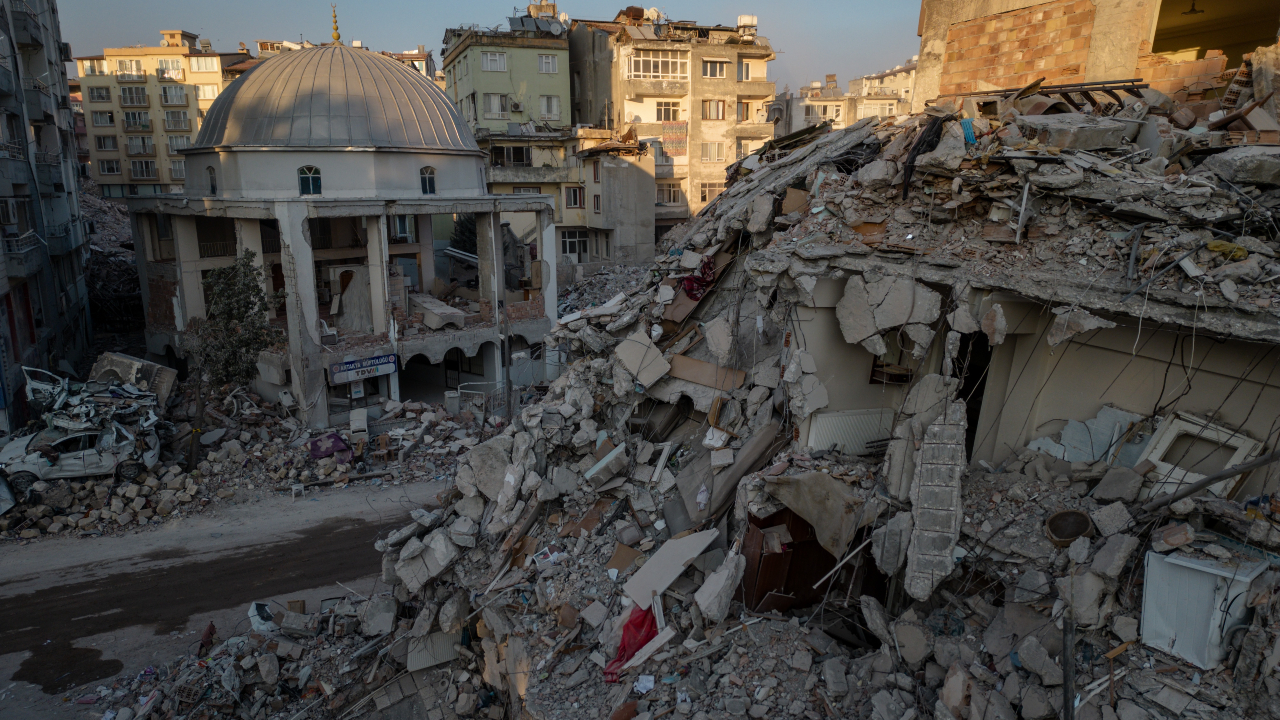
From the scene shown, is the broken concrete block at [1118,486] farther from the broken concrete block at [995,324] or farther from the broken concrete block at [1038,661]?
the broken concrete block at [1038,661]

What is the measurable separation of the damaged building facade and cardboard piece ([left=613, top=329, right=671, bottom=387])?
427 inches

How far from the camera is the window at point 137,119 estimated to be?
4984 centimetres

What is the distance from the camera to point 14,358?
1920cm

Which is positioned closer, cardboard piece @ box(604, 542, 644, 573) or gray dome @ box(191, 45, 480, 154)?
cardboard piece @ box(604, 542, 644, 573)

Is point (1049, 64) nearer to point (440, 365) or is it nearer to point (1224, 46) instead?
point (1224, 46)

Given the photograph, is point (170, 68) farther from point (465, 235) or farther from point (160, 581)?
point (160, 581)

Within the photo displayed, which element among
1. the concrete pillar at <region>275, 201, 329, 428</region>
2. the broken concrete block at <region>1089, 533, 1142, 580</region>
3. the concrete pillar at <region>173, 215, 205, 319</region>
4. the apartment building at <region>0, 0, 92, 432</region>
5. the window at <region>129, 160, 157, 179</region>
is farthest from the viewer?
the window at <region>129, 160, 157, 179</region>

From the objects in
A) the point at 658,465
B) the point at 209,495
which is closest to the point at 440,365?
the point at 209,495

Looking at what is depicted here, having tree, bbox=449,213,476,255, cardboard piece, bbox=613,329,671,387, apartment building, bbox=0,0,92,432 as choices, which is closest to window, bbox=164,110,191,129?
apartment building, bbox=0,0,92,432

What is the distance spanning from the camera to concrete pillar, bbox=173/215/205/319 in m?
23.1

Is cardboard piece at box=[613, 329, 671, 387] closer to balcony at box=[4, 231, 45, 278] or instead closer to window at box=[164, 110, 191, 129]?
balcony at box=[4, 231, 45, 278]

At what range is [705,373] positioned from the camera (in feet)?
36.8

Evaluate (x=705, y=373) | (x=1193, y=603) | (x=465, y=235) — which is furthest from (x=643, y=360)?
(x=465, y=235)

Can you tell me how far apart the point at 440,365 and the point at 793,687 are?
21.8 meters
